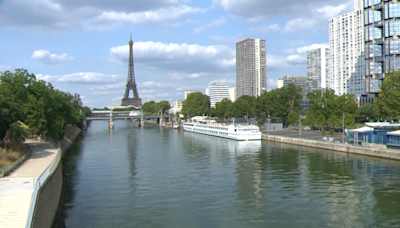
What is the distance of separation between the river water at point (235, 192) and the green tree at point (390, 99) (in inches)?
487

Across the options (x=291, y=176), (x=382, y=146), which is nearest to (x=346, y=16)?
(x=382, y=146)

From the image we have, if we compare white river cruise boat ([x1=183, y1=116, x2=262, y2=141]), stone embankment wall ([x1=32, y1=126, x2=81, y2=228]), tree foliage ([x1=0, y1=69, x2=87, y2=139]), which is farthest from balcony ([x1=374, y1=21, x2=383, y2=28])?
stone embankment wall ([x1=32, y1=126, x2=81, y2=228])

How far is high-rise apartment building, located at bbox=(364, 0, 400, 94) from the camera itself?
6988 cm

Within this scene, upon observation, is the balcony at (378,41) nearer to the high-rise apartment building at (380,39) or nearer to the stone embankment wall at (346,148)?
the high-rise apartment building at (380,39)

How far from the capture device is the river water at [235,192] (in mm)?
20969

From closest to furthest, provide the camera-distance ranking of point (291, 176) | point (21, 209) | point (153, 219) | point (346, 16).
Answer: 1. point (21, 209)
2. point (153, 219)
3. point (291, 176)
4. point (346, 16)

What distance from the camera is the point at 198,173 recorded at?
1363 inches

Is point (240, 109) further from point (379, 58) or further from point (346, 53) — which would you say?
point (346, 53)

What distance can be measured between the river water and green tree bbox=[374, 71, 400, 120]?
12370 mm

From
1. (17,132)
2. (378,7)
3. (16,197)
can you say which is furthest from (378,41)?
(16,197)

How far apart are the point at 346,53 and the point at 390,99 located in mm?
130035

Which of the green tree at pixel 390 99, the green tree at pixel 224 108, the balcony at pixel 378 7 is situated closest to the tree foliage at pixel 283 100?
the balcony at pixel 378 7

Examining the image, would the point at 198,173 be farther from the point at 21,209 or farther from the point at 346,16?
the point at 346,16

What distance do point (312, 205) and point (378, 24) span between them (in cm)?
6173
